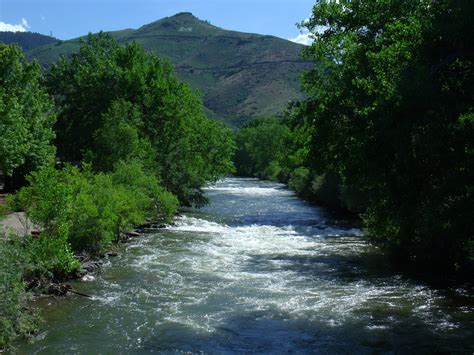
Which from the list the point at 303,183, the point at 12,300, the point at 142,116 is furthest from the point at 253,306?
the point at 303,183

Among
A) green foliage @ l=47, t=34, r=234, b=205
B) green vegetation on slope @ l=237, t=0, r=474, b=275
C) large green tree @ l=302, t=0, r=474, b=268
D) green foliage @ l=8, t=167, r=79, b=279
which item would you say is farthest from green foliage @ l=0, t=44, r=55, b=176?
large green tree @ l=302, t=0, r=474, b=268

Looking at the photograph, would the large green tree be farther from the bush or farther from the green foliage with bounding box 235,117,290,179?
the green foliage with bounding box 235,117,290,179

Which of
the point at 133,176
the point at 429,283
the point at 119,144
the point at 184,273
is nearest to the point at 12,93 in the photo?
the point at 119,144

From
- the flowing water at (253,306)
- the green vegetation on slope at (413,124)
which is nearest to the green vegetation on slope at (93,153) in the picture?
the flowing water at (253,306)

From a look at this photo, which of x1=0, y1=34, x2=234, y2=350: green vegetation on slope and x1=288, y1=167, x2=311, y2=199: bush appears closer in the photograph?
x1=0, y1=34, x2=234, y2=350: green vegetation on slope

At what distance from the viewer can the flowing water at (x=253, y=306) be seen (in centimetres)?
1326

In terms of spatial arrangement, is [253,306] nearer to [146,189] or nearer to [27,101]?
[146,189]

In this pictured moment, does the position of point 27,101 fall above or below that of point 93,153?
above

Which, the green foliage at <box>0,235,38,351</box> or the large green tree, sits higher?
the large green tree

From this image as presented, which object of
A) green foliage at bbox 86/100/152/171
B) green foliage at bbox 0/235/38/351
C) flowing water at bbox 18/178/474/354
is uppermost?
green foliage at bbox 86/100/152/171

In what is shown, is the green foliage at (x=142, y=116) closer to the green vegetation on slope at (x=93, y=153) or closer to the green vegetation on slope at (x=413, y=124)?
the green vegetation on slope at (x=93, y=153)

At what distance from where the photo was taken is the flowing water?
13258mm

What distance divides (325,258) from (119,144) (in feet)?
64.3

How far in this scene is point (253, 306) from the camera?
1658 cm
